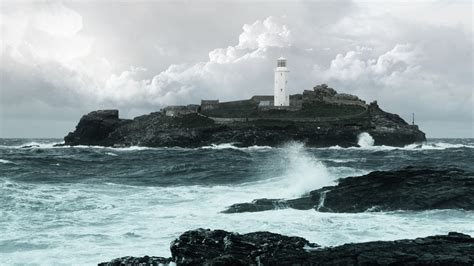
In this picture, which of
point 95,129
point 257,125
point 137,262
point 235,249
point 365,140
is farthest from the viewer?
point 95,129

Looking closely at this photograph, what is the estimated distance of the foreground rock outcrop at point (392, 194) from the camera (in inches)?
824

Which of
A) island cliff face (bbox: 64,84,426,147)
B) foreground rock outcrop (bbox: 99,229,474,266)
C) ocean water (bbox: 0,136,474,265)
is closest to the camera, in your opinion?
foreground rock outcrop (bbox: 99,229,474,266)

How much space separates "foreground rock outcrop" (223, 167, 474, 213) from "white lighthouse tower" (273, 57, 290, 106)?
84.1m

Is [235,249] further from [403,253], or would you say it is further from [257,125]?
[257,125]

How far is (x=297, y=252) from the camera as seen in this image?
11.8m

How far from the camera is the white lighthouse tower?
354 feet

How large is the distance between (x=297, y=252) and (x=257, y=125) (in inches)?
3483

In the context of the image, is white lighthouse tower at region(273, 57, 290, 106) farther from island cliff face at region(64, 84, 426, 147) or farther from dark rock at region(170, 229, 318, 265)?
dark rock at region(170, 229, 318, 265)

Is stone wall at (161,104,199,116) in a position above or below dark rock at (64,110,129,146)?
above

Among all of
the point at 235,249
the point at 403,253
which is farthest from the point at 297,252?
the point at 403,253

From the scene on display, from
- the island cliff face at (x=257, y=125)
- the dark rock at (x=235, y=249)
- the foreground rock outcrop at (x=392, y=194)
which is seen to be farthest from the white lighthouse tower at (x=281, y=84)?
the dark rock at (x=235, y=249)

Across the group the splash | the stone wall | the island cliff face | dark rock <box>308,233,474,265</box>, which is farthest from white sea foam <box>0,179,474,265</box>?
the stone wall

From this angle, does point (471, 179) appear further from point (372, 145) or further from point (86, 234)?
point (372, 145)

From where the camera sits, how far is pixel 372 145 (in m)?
95.4
